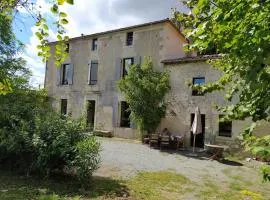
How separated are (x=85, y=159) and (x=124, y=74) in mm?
14470

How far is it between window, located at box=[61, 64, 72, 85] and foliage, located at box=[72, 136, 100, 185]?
59.6 feet

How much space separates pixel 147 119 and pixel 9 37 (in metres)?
8.45

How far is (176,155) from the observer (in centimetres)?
1555

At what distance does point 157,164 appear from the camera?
41.9 ft

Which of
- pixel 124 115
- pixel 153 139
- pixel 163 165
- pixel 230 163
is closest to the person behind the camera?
pixel 163 165

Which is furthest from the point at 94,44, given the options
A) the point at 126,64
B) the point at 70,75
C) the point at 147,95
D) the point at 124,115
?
the point at 147,95

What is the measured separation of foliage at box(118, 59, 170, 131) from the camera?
61.0 ft

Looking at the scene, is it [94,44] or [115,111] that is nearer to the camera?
[115,111]

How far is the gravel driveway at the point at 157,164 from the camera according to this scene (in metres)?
11.0

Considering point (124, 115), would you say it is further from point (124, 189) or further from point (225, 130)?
point (124, 189)

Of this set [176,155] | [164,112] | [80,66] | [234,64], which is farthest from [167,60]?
[234,64]

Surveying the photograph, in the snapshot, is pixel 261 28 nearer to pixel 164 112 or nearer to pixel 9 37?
pixel 9 37

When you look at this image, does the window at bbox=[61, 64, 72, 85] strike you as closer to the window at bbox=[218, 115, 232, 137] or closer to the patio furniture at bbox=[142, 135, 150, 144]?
the patio furniture at bbox=[142, 135, 150, 144]

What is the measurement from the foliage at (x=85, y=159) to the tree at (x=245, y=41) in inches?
232
